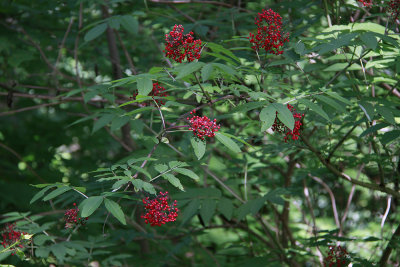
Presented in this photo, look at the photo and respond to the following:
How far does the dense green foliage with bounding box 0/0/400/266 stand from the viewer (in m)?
2.18

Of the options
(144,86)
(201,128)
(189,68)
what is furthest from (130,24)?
(201,128)

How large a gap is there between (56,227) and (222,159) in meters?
2.03

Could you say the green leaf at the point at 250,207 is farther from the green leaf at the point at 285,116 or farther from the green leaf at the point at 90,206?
the green leaf at the point at 90,206

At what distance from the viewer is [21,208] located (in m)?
4.81

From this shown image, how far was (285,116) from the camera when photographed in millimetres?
1885

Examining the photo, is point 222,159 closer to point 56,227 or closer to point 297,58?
point 56,227

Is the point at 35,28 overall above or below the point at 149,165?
above

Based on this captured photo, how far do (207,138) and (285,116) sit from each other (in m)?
2.85

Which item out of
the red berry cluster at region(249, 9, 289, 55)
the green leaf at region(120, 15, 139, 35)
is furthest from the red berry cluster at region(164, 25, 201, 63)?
the green leaf at region(120, 15, 139, 35)

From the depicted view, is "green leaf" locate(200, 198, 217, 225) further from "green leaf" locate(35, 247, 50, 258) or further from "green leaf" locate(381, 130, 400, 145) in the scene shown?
"green leaf" locate(381, 130, 400, 145)

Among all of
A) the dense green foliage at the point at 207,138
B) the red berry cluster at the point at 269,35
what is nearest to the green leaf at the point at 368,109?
the dense green foliage at the point at 207,138

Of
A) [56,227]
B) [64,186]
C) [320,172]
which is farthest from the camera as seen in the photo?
[56,227]

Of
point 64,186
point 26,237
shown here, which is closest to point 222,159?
point 26,237

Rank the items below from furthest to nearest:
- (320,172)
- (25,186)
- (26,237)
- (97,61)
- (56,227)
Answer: (97,61), (25,186), (56,227), (320,172), (26,237)
